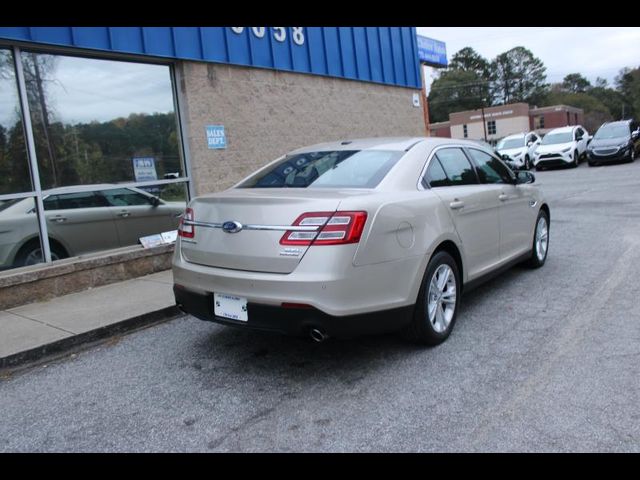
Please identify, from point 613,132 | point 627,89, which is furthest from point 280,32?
point 627,89

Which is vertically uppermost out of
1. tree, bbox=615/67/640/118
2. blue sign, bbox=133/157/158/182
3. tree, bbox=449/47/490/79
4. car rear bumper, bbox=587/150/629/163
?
tree, bbox=449/47/490/79

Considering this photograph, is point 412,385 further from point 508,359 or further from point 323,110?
point 323,110

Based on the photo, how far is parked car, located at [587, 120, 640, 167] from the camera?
67.8 ft

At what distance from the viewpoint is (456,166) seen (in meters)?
4.90

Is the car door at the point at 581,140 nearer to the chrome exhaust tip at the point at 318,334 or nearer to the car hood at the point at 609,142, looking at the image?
the car hood at the point at 609,142

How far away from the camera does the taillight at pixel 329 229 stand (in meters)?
3.38

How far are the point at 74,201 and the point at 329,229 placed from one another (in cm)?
447

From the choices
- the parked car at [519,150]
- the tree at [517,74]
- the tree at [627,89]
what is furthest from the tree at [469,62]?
the parked car at [519,150]

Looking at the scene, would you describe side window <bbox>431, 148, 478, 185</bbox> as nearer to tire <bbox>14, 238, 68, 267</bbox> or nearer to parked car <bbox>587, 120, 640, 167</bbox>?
tire <bbox>14, 238, 68, 267</bbox>

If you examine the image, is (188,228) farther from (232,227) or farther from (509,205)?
(509,205)

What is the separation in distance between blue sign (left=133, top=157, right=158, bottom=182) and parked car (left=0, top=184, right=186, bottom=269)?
0.21m

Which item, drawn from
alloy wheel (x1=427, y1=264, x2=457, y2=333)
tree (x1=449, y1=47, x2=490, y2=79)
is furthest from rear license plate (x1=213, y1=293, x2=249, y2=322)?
tree (x1=449, y1=47, x2=490, y2=79)
